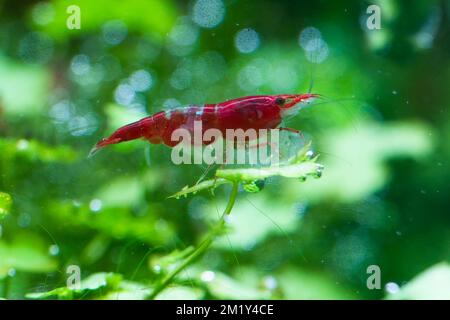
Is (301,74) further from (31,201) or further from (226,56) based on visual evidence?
(31,201)

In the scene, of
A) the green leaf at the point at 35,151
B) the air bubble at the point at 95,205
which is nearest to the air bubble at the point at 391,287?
the air bubble at the point at 95,205

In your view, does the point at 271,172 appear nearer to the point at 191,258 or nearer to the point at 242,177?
the point at 242,177

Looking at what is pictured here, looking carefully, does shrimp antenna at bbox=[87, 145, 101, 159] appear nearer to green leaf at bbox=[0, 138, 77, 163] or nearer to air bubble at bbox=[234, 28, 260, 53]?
green leaf at bbox=[0, 138, 77, 163]

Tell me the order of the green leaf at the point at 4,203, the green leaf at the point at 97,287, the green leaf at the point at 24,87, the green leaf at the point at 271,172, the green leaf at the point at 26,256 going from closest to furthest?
the green leaf at the point at 271,172 < the green leaf at the point at 97,287 < the green leaf at the point at 4,203 < the green leaf at the point at 26,256 < the green leaf at the point at 24,87

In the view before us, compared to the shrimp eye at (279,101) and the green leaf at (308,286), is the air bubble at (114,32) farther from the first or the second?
the green leaf at (308,286)

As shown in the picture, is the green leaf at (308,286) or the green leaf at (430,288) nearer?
the green leaf at (430,288)

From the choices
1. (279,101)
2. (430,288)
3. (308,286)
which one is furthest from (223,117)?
(430,288)

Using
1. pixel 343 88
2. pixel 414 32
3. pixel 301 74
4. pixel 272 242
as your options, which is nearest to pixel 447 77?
pixel 414 32
